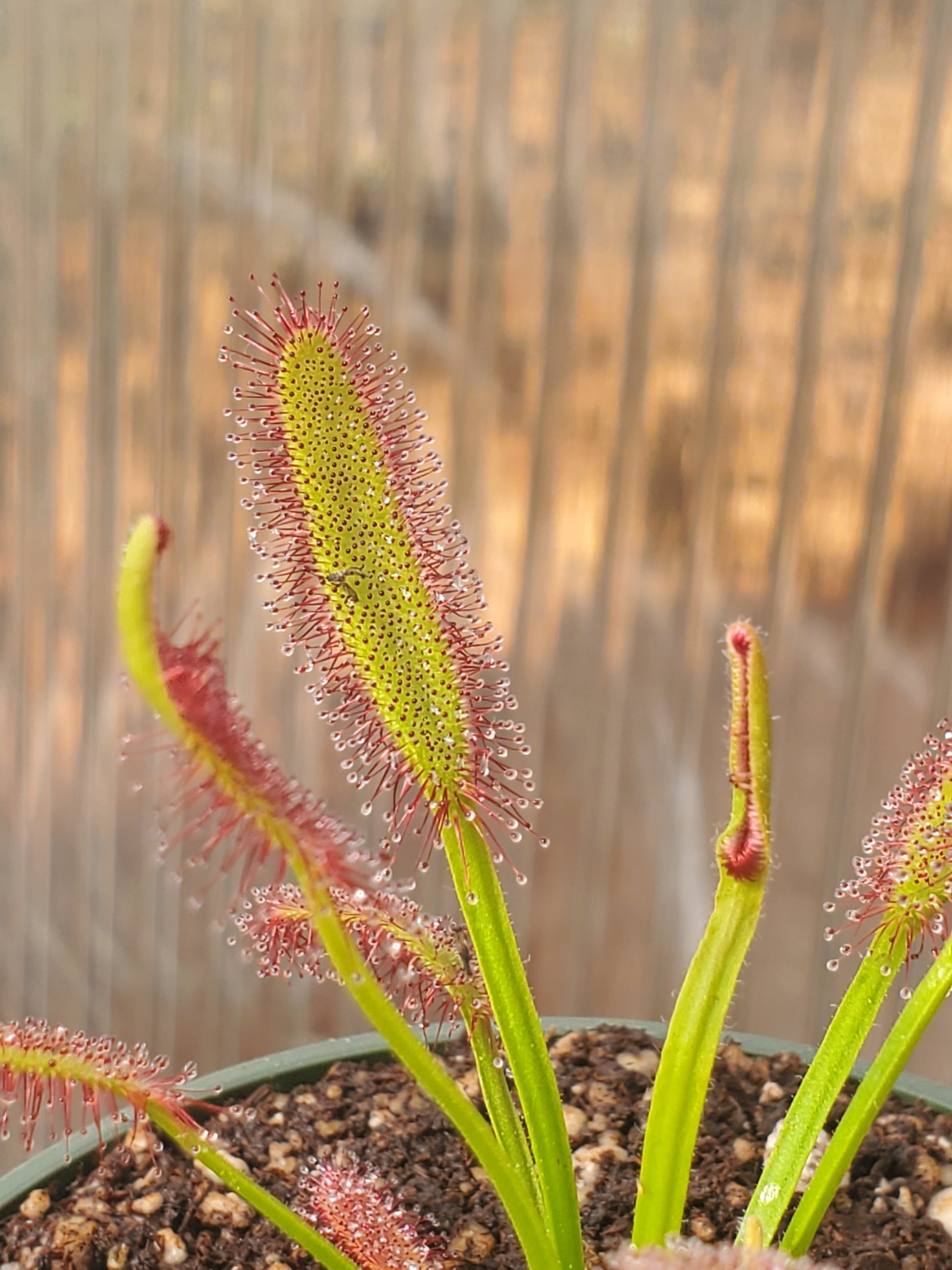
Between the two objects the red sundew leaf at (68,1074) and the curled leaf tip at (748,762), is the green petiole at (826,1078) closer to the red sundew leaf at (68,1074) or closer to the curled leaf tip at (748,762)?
the curled leaf tip at (748,762)

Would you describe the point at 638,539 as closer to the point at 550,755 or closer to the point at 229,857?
the point at 550,755

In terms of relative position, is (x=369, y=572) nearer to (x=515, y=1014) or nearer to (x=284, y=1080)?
(x=515, y=1014)

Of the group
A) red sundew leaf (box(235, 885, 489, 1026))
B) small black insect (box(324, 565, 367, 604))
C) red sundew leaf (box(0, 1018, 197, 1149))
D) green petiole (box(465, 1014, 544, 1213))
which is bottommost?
green petiole (box(465, 1014, 544, 1213))

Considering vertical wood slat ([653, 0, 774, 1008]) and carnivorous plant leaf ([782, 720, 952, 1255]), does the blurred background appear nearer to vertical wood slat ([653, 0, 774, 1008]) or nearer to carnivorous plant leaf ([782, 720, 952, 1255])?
vertical wood slat ([653, 0, 774, 1008])

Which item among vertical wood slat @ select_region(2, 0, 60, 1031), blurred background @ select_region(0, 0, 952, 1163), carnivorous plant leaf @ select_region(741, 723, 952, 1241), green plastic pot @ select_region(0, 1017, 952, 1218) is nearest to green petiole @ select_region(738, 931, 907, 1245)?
carnivorous plant leaf @ select_region(741, 723, 952, 1241)

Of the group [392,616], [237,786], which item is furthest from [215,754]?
[392,616]
